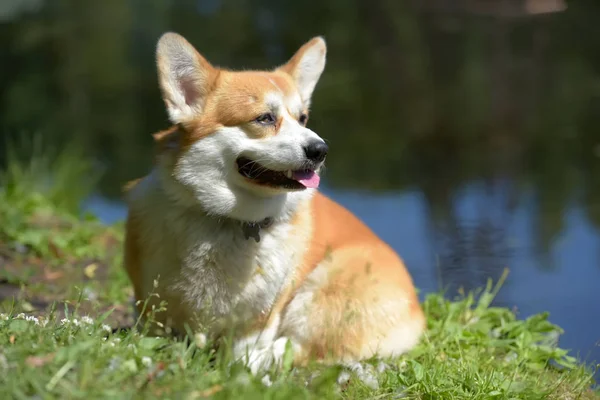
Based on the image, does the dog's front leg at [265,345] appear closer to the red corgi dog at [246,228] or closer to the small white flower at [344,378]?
the red corgi dog at [246,228]

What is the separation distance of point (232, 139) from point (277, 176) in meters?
0.26

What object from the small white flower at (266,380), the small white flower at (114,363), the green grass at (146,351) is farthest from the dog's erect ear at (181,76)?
the small white flower at (114,363)

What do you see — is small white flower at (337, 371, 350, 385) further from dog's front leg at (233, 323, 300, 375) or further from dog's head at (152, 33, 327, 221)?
dog's head at (152, 33, 327, 221)

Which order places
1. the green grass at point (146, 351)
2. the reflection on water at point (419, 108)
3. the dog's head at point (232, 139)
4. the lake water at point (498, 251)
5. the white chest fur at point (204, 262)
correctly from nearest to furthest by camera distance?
the green grass at point (146, 351) → the dog's head at point (232, 139) → the white chest fur at point (204, 262) → the lake water at point (498, 251) → the reflection on water at point (419, 108)

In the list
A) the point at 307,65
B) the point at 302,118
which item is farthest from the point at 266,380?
the point at 307,65

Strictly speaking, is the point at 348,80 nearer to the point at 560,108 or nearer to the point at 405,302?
the point at 560,108

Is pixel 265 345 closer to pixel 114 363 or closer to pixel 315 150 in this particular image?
pixel 315 150

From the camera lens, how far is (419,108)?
12.0 m

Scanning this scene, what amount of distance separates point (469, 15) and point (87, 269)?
43.9 ft

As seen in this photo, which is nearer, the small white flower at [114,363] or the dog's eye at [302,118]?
the small white flower at [114,363]

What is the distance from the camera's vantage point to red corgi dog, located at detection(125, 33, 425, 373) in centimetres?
382

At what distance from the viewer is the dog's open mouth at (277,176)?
3807 mm

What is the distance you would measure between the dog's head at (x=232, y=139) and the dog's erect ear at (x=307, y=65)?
0.29 metres

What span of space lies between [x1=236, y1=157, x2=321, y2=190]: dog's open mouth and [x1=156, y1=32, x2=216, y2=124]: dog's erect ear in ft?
1.15
